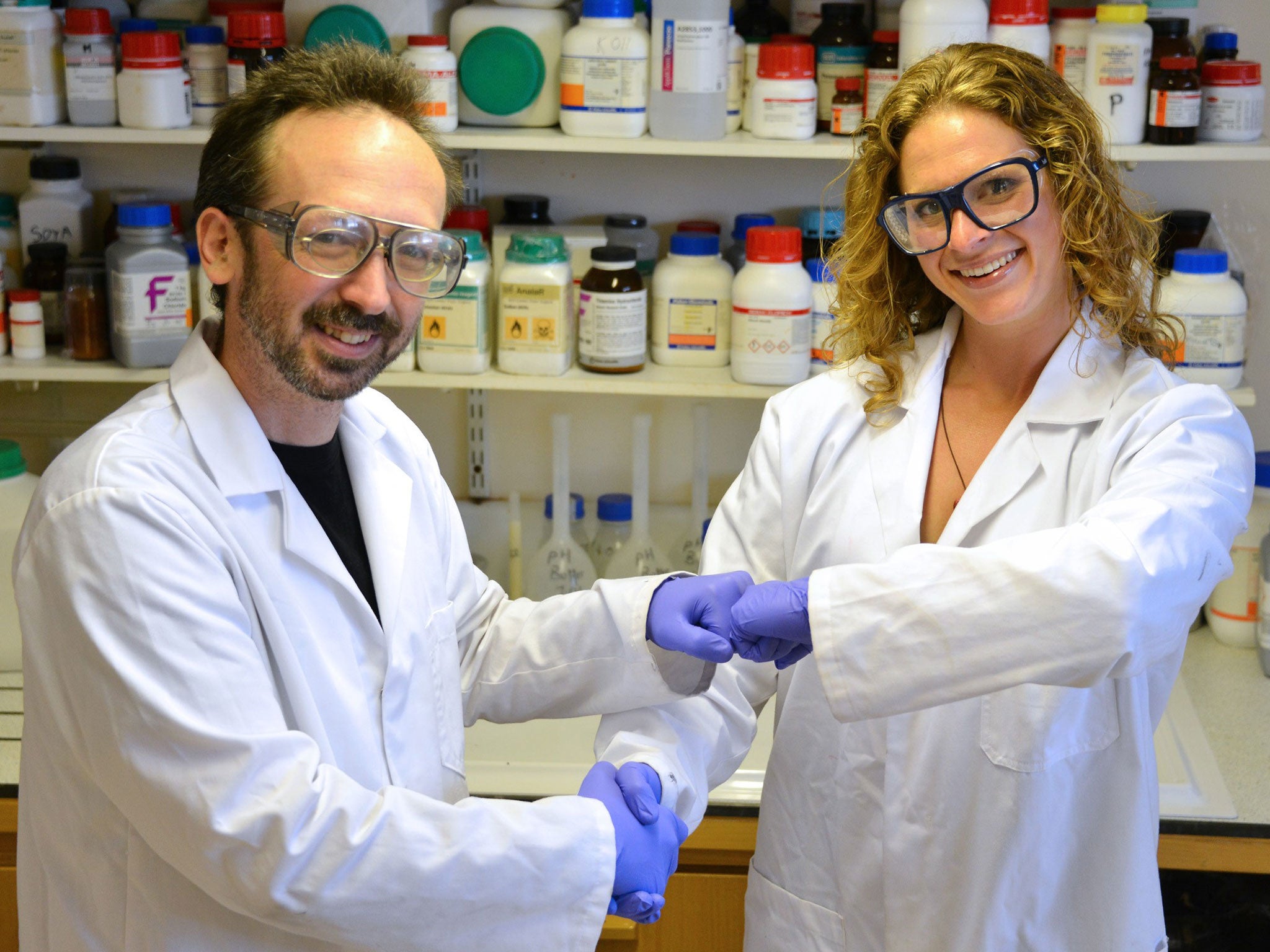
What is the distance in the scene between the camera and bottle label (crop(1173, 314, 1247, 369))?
1.99m

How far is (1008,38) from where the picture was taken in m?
1.90

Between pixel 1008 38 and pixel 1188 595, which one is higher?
pixel 1008 38

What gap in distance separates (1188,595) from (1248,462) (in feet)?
0.76

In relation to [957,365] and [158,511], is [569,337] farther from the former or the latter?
[158,511]

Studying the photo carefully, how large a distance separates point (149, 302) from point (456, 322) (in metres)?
0.48

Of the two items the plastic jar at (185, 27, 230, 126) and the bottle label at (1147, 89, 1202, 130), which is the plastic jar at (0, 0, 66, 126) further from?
the bottle label at (1147, 89, 1202, 130)

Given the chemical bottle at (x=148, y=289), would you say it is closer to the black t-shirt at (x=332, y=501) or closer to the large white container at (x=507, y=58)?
the large white container at (x=507, y=58)

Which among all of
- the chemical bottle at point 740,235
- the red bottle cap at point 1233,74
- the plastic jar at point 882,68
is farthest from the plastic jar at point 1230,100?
the chemical bottle at point 740,235

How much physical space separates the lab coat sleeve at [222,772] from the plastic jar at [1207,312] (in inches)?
53.0

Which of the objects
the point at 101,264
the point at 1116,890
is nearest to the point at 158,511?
the point at 1116,890

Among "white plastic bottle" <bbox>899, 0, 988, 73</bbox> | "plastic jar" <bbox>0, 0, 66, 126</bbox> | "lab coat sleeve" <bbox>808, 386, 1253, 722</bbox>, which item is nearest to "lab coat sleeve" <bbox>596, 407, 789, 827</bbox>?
"lab coat sleeve" <bbox>808, 386, 1253, 722</bbox>

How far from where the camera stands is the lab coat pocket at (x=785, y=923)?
Answer: 149 centimetres

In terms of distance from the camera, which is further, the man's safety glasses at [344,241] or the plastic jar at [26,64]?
the plastic jar at [26,64]

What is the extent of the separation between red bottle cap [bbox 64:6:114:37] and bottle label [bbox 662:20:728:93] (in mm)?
852
